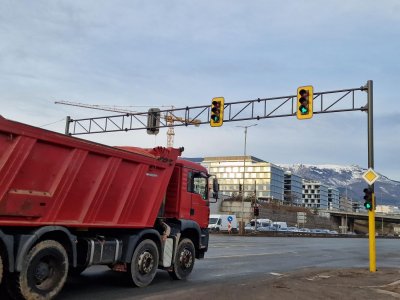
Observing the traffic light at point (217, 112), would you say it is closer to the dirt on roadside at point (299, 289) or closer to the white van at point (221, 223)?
the dirt on roadside at point (299, 289)

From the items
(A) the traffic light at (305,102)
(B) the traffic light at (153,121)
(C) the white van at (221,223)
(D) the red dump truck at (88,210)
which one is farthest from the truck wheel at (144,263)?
(C) the white van at (221,223)

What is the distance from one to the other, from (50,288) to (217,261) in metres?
9.77

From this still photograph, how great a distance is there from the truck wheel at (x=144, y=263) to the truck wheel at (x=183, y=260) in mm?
999

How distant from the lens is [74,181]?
857 cm

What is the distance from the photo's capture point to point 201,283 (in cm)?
1123

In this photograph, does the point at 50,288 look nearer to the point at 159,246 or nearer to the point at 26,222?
the point at 26,222

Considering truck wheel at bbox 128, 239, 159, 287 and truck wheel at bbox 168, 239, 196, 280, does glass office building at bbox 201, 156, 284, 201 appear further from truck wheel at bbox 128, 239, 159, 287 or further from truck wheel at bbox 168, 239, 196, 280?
truck wheel at bbox 128, 239, 159, 287

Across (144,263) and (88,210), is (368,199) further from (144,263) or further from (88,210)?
(88,210)

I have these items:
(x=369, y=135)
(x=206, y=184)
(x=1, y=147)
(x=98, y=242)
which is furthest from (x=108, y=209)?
(x=369, y=135)

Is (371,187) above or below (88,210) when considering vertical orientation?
above

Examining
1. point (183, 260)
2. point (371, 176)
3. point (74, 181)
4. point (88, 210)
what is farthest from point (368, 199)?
point (74, 181)

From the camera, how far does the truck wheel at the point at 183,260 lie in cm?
1173

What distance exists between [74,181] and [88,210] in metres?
0.71

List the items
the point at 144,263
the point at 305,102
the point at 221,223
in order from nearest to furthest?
the point at 144,263 → the point at 305,102 → the point at 221,223
